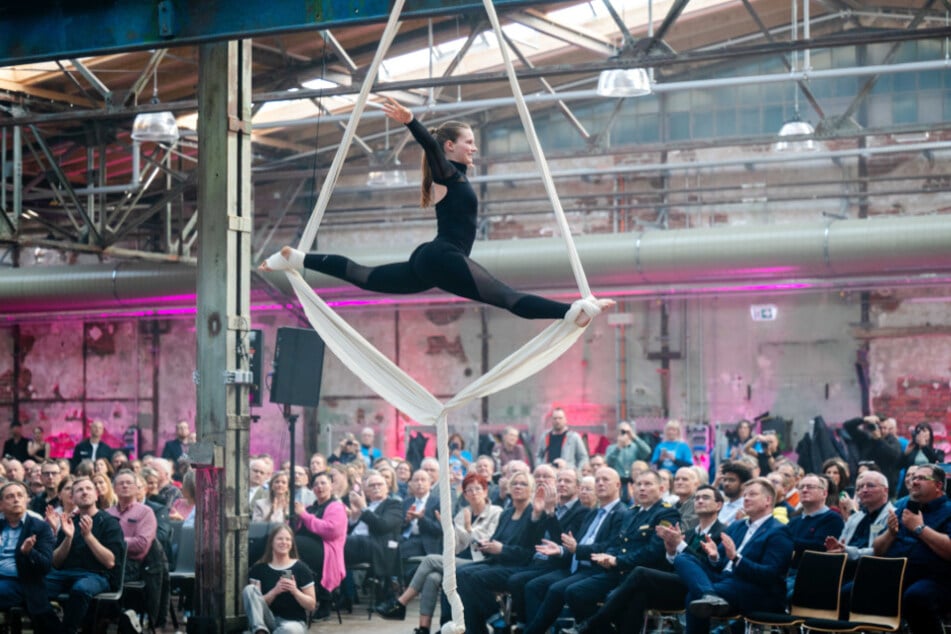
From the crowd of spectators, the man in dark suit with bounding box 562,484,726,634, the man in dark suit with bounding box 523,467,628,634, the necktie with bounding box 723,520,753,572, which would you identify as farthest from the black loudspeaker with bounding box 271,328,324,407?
the necktie with bounding box 723,520,753,572

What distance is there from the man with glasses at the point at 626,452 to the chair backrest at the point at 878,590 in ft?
16.4

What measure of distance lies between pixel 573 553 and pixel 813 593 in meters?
1.79

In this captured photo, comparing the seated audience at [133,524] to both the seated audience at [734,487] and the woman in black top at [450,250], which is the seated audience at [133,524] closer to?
the seated audience at [734,487]

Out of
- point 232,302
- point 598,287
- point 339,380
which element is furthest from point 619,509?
point 339,380

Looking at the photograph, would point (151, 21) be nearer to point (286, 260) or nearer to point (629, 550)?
point (286, 260)

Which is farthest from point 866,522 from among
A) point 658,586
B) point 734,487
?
point 658,586

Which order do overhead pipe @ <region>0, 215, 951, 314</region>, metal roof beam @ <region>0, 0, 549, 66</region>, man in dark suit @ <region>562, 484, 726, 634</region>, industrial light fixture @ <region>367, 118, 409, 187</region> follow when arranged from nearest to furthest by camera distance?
metal roof beam @ <region>0, 0, 549, 66</region>, man in dark suit @ <region>562, 484, 726, 634</region>, overhead pipe @ <region>0, 215, 951, 314</region>, industrial light fixture @ <region>367, 118, 409, 187</region>

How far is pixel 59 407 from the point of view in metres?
19.5

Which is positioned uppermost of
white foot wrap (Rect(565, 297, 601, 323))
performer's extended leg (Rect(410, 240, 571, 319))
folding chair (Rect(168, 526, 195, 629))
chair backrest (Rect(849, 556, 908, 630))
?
performer's extended leg (Rect(410, 240, 571, 319))

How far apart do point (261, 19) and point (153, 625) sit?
14.8ft

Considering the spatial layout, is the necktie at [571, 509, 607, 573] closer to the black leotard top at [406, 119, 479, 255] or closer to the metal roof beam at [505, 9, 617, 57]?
the black leotard top at [406, 119, 479, 255]

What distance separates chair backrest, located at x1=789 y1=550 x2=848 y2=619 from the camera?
6.95m

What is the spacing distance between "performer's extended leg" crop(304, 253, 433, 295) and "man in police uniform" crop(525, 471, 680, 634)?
3.18m

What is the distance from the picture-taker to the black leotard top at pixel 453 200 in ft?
16.0
